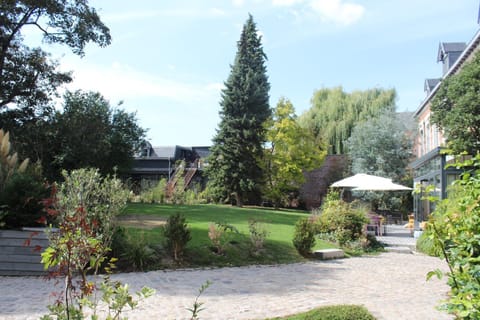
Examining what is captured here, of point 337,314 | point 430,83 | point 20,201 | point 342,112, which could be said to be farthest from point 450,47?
point 20,201

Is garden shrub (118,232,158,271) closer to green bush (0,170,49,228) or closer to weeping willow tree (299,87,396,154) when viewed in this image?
green bush (0,170,49,228)

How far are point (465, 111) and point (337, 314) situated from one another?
1394 centimetres

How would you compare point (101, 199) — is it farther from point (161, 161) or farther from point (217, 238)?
point (161, 161)

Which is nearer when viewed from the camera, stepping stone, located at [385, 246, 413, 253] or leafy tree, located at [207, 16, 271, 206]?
stepping stone, located at [385, 246, 413, 253]

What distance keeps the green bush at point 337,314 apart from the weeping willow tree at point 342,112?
83.1ft

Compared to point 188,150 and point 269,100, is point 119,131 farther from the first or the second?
point 188,150

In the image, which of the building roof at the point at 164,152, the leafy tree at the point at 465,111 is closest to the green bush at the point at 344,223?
the leafy tree at the point at 465,111

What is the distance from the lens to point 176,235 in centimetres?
820

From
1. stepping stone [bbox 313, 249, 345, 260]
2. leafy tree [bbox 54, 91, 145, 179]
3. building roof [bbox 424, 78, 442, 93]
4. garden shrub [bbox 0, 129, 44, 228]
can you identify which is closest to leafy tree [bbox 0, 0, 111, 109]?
leafy tree [bbox 54, 91, 145, 179]

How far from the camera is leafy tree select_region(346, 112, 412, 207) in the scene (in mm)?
26156

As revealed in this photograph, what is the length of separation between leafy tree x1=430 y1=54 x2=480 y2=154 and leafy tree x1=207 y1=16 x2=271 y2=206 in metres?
12.1

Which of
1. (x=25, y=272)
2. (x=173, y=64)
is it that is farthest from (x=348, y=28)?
(x=25, y=272)

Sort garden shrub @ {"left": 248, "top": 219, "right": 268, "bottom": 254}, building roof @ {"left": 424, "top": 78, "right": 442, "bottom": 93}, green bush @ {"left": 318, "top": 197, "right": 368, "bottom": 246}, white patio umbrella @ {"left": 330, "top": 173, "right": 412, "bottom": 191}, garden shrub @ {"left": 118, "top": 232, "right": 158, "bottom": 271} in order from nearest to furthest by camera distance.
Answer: garden shrub @ {"left": 118, "top": 232, "right": 158, "bottom": 271}
garden shrub @ {"left": 248, "top": 219, "right": 268, "bottom": 254}
green bush @ {"left": 318, "top": 197, "right": 368, "bottom": 246}
white patio umbrella @ {"left": 330, "top": 173, "right": 412, "bottom": 191}
building roof @ {"left": 424, "top": 78, "right": 442, "bottom": 93}

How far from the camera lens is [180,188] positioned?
2159cm
